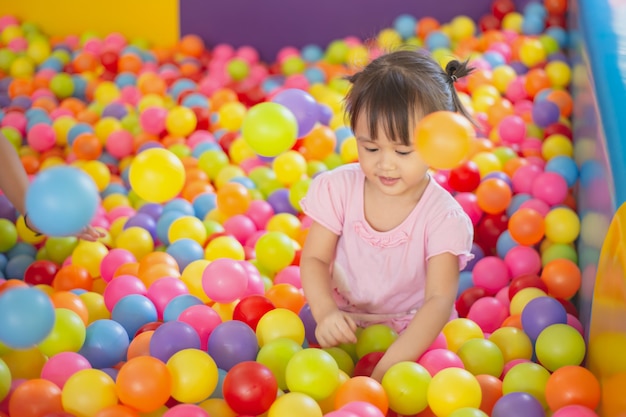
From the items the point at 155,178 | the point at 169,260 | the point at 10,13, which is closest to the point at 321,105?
the point at 169,260

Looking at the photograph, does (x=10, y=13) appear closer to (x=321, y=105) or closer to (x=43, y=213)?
(x=321, y=105)

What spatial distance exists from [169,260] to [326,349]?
443 millimetres

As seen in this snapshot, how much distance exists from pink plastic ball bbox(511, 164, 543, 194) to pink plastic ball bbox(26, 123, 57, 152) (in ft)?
4.09

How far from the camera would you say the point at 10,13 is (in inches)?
121

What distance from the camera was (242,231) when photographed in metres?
1.80

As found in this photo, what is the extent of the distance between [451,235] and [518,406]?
302 millimetres

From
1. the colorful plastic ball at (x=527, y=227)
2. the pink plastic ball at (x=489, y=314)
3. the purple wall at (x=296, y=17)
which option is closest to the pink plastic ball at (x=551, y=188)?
the colorful plastic ball at (x=527, y=227)

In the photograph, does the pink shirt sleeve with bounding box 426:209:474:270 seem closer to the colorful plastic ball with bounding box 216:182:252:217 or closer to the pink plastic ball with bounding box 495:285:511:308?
the pink plastic ball with bounding box 495:285:511:308

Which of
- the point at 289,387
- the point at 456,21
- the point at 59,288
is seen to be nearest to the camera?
the point at 289,387

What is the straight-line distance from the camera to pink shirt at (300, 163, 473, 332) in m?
1.29

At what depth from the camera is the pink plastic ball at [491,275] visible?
5.25 feet

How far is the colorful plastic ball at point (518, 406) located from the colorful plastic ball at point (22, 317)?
0.58 m

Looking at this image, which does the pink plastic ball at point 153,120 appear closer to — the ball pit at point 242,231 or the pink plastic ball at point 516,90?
the ball pit at point 242,231

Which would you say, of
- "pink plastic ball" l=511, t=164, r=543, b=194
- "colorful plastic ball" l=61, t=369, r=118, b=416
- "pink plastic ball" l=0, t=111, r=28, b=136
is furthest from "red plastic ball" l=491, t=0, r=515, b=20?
"colorful plastic ball" l=61, t=369, r=118, b=416
